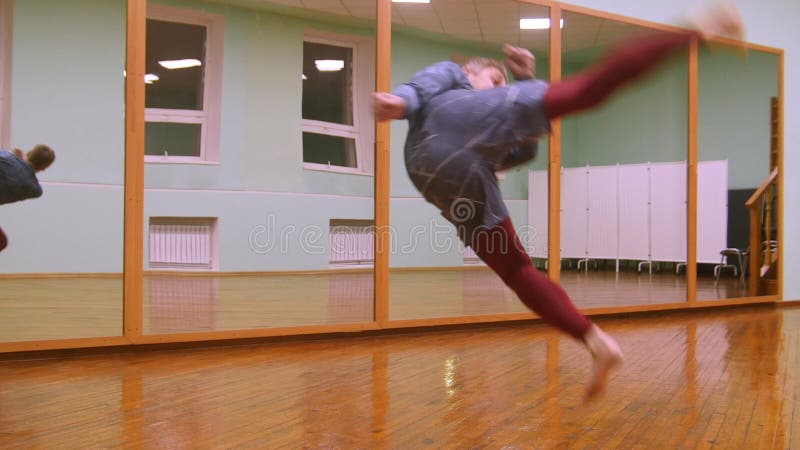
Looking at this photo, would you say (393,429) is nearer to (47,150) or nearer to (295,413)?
(295,413)

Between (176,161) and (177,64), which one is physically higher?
(177,64)

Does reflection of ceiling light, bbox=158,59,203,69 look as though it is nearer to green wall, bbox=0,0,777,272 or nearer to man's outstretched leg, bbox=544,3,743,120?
green wall, bbox=0,0,777,272

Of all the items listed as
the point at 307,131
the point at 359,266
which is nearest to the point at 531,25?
the point at 307,131

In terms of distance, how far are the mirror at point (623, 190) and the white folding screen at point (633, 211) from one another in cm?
1

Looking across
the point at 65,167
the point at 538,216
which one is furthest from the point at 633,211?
the point at 65,167

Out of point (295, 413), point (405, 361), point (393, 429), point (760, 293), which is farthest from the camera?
point (760, 293)

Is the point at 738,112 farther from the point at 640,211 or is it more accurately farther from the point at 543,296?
the point at 543,296

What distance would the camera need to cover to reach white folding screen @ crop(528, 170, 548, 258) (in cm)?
529

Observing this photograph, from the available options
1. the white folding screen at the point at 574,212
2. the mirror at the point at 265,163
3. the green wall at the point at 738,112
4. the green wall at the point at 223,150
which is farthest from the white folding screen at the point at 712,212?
the mirror at the point at 265,163

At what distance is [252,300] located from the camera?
14.9 ft

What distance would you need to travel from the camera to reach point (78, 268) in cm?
403

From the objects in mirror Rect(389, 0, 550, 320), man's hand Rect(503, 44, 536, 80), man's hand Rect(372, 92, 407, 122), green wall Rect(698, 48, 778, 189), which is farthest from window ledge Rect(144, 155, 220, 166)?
green wall Rect(698, 48, 778, 189)

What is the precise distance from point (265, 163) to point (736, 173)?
20.3 ft

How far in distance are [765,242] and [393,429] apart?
5.78 meters
